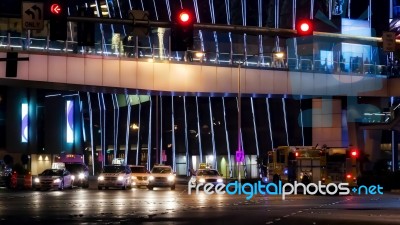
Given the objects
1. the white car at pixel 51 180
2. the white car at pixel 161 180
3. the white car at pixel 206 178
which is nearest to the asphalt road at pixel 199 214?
the white car at pixel 206 178

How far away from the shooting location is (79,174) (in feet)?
190

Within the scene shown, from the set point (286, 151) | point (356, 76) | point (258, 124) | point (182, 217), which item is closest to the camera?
point (182, 217)

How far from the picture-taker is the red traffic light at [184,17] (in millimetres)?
24750

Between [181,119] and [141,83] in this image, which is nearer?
[141,83]

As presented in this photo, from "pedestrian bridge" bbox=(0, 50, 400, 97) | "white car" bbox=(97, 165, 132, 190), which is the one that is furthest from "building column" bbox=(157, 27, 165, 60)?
"white car" bbox=(97, 165, 132, 190)

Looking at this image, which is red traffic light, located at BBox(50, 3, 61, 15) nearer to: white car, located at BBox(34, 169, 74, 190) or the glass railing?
the glass railing

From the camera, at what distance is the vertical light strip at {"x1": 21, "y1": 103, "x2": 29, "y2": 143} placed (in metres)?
98.2

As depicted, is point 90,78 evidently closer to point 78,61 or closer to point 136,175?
point 78,61

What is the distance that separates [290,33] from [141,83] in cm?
2787

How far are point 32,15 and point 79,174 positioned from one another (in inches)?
1341

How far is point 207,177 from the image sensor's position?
170 ft

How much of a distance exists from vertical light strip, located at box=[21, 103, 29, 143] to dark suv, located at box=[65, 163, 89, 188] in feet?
134

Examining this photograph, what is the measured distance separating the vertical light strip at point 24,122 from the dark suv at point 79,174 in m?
41.0

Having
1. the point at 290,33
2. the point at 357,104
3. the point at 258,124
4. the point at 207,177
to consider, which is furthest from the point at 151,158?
the point at 290,33
